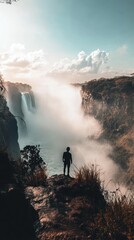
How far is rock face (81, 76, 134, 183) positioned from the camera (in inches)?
3989

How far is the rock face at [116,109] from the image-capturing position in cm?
10131

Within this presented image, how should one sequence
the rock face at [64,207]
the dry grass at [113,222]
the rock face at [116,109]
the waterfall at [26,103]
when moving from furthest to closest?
the waterfall at [26,103] → the rock face at [116,109] → the rock face at [64,207] → the dry grass at [113,222]

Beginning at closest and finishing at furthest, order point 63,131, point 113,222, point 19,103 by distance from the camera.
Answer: point 113,222
point 19,103
point 63,131

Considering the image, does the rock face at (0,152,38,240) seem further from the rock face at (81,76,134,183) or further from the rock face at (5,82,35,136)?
the rock face at (81,76,134,183)

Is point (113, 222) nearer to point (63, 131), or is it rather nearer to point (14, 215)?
point (14, 215)

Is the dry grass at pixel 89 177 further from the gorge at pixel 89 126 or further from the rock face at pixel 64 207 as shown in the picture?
the gorge at pixel 89 126

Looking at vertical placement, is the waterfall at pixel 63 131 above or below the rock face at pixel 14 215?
above

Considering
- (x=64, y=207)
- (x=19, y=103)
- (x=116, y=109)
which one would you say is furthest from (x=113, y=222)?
(x=116, y=109)

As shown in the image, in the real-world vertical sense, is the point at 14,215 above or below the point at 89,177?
below

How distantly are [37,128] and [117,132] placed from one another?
121 ft

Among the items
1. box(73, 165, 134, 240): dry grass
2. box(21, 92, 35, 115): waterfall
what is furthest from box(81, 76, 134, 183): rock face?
box(73, 165, 134, 240): dry grass

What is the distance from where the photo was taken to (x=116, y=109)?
118 metres

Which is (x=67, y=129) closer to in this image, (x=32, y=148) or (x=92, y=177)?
(x=32, y=148)

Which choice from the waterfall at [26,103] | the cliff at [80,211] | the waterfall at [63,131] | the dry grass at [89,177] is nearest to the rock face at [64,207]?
the cliff at [80,211]
